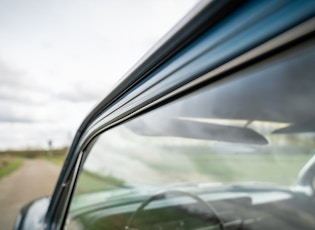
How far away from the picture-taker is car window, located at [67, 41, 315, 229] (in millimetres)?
838

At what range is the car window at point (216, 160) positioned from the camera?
84 centimetres

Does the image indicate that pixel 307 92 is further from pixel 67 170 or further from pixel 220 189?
pixel 67 170

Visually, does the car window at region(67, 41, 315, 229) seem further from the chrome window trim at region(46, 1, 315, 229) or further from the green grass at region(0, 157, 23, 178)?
the green grass at region(0, 157, 23, 178)

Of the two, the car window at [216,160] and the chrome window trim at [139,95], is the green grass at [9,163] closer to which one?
the chrome window trim at [139,95]

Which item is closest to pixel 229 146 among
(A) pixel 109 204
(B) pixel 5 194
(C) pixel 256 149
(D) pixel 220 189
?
(C) pixel 256 149

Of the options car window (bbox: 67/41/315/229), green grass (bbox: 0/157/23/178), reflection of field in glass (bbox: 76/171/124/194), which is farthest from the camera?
green grass (bbox: 0/157/23/178)

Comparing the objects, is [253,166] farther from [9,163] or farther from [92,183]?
[9,163]

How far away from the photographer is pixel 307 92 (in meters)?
0.75

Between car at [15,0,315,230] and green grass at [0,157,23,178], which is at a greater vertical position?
green grass at [0,157,23,178]

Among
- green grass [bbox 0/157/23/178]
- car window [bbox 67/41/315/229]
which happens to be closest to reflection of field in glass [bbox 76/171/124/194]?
car window [bbox 67/41/315/229]

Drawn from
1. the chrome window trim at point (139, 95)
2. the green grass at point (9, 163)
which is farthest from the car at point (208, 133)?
the green grass at point (9, 163)

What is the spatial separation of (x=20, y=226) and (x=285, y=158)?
246 centimetres

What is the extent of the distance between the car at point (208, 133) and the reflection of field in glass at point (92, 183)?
1 cm

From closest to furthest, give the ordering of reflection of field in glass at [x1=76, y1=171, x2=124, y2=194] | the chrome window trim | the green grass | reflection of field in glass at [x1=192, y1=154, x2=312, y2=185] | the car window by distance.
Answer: the chrome window trim < the car window < reflection of field in glass at [x1=192, y1=154, x2=312, y2=185] < reflection of field in glass at [x1=76, y1=171, x2=124, y2=194] < the green grass
